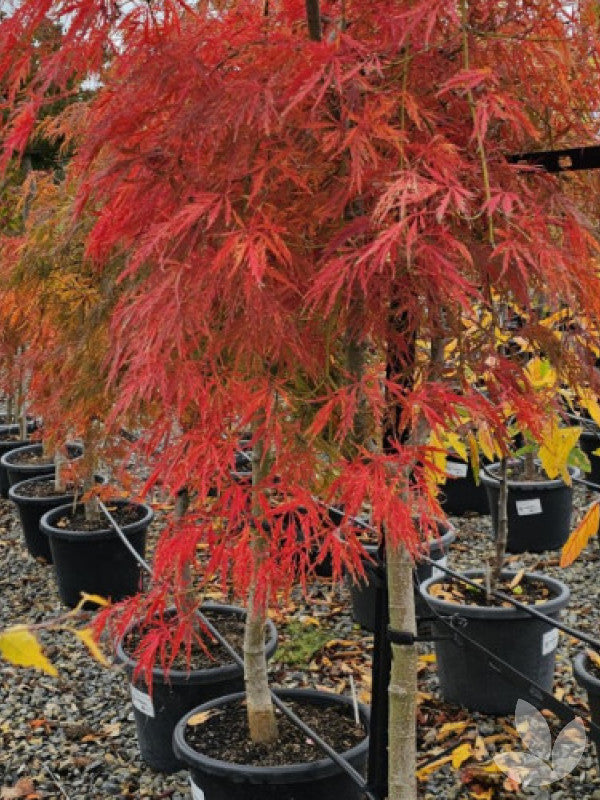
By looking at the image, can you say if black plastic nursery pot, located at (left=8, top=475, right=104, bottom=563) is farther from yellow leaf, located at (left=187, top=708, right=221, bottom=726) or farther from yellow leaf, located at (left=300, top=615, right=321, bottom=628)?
yellow leaf, located at (left=187, top=708, right=221, bottom=726)

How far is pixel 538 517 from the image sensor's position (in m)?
4.99

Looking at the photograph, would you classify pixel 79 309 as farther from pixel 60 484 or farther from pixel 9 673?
pixel 60 484

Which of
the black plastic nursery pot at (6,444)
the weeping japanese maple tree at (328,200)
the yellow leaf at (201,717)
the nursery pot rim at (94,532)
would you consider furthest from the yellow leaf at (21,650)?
the black plastic nursery pot at (6,444)

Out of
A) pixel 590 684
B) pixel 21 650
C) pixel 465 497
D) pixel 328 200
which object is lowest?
pixel 465 497

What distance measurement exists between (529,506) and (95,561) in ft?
7.45

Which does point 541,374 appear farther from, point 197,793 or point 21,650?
point 21,650

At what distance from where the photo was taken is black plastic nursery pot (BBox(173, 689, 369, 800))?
2.20m

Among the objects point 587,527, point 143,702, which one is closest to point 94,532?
point 143,702

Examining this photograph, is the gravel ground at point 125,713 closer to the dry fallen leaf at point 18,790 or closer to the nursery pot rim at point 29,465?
the dry fallen leaf at point 18,790

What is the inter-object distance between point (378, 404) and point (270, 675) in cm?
220

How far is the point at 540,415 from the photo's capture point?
169 centimetres

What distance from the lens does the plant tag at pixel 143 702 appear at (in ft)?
9.39

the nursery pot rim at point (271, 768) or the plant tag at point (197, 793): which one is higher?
the nursery pot rim at point (271, 768)

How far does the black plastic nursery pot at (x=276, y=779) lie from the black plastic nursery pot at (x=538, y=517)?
9.44ft
